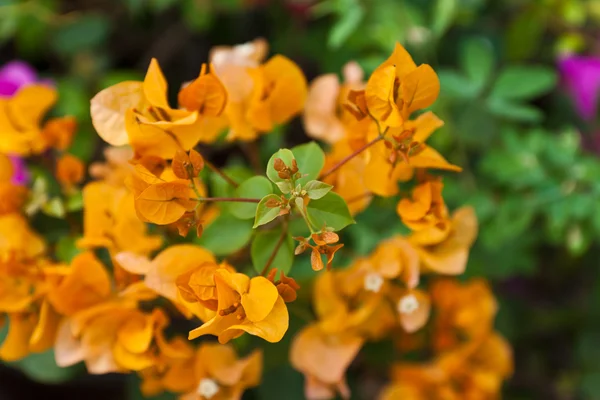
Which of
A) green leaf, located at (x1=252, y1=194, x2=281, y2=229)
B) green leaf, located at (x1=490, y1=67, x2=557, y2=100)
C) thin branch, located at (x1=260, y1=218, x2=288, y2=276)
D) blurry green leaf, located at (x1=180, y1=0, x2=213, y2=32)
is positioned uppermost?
green leaf, located at (x1=252, y1=194, x2=281, y2=229)

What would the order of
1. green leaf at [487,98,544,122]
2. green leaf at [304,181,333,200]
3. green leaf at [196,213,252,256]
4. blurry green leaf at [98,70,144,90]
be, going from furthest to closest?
blurry green leaf at [98,70,144,90] < green leaf at [487,98,544,122] < green leaf at [196,213,252,256] < green leaf at [304,181,333,200]

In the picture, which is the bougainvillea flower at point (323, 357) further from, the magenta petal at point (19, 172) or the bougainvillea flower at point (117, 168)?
the magenta petal at point (19, 172)

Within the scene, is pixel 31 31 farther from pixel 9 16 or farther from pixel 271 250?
pixel 271 250

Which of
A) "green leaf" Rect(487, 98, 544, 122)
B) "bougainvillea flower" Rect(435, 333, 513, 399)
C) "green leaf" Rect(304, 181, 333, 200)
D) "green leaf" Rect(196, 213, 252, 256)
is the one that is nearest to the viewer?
"green leaf" Rect(304, 181, 333, 200)

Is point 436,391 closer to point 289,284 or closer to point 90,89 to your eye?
point 289,284

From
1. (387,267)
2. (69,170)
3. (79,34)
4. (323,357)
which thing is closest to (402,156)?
(387,267)

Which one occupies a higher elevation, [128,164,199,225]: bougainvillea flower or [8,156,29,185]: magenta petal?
[128,164,199,225]: bougainvillea flower

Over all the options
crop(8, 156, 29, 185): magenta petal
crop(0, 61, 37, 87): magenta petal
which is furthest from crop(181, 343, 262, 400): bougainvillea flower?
crop(0, 61, 37, 87): magenta petal

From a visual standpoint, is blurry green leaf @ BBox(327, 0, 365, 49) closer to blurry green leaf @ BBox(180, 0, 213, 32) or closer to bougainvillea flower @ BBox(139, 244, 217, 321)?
blurry green leaf @ BBox(180, 0, 213, 32)
